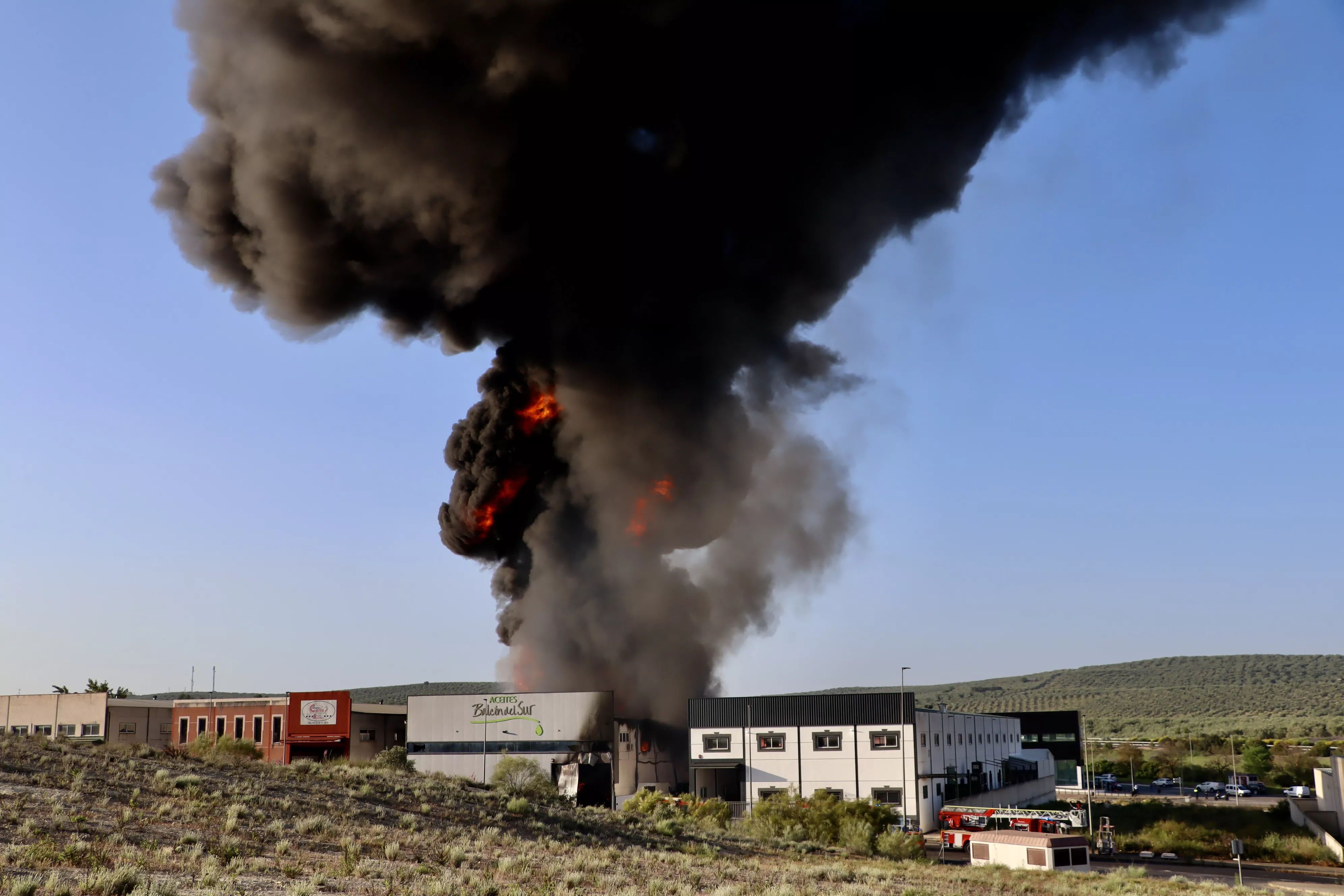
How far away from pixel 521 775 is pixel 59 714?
118ft

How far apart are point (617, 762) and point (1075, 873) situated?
29.3 meters

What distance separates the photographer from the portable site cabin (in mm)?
35375

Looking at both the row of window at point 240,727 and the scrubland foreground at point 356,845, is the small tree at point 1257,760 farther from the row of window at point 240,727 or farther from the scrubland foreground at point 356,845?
the row of window at point 240,727

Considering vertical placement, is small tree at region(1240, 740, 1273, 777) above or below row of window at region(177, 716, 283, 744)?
below

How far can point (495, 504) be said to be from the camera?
6662 cm

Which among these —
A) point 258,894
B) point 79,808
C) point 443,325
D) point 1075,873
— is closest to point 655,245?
point 443,325

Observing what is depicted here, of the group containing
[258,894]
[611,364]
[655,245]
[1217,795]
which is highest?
[655,245]

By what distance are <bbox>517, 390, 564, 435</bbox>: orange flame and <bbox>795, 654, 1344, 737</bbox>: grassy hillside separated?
80055 mm

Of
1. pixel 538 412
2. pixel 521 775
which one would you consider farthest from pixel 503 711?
pixel 538 412

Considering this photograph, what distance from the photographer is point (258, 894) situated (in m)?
17.0

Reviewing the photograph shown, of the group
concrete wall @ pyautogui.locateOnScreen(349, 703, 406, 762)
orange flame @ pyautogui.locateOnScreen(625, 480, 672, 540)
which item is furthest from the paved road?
concrete wall @ pyautogui.locateOnScreen(349, 703, 406, 762)

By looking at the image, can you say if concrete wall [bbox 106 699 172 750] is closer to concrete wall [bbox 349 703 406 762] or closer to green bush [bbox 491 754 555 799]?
concrete wall [bbox 349 703 406 762]

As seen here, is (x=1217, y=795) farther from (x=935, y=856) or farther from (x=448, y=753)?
(x=448, y=753)

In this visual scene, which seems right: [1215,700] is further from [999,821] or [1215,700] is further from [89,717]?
[89,717]
